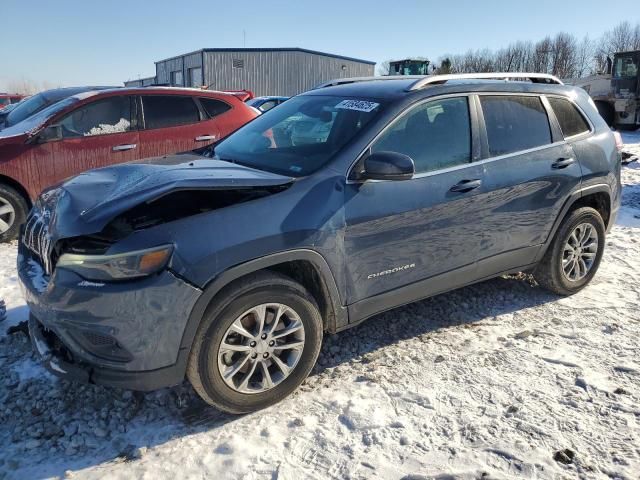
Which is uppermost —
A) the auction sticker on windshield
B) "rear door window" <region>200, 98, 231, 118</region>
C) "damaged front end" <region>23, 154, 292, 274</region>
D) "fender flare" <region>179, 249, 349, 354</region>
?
"rear door window" <region>200, 98, 231, 118</region>

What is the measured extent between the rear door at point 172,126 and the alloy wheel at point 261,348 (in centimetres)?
445

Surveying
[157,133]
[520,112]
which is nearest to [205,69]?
[157,133]

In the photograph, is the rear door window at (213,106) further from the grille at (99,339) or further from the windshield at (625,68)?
the windshield at (625,68)

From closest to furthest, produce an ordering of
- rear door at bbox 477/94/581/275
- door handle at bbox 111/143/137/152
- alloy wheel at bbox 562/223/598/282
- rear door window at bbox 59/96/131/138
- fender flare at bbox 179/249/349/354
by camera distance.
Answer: fender flare at bbox 179/249/349/354, rear door at bbox 477/94/581/275, alloy wheel at bbox 562/223/598/282, rear door window at bbox 59/96/131/138, door handle at bbox 111/143/137/152

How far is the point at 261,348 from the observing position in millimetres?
2900

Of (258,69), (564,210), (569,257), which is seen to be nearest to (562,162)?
(564,210)

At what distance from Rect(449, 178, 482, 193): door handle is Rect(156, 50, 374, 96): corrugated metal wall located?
3459 centimetres

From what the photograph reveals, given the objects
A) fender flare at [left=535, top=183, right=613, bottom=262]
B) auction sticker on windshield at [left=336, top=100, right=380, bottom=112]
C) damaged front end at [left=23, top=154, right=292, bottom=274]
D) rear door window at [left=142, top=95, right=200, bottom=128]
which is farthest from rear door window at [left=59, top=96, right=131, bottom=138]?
fender flare at [left=535, top=183, right=613, bottom=262]

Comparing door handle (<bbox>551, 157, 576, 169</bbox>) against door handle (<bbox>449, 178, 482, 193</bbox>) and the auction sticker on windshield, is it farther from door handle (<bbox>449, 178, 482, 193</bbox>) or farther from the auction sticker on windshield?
the auction sticker on windshield

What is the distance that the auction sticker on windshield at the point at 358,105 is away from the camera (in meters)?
3.45

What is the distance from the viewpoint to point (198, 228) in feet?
8.61

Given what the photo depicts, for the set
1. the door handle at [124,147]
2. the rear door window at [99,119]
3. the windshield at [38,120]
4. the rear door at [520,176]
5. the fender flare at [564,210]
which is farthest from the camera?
the door handle at [124,147]

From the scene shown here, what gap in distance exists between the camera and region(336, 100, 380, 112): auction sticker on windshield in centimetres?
345

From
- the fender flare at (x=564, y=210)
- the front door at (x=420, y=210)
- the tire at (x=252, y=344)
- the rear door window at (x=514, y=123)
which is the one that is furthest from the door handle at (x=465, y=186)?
the tire at (x=252, y=344)
